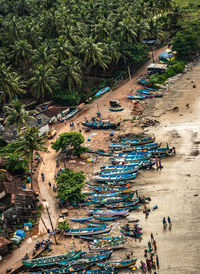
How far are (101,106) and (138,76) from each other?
1595cm

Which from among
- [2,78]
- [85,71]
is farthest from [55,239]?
[85,71]

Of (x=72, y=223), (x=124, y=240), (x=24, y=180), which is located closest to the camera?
(x=124, y=240)

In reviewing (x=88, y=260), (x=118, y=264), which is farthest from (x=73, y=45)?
(x=118, y=264)

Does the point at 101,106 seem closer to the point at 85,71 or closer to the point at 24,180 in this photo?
the point at 85,71

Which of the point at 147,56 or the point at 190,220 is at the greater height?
the point at 147,56

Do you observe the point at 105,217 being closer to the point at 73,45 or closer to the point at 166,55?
the point at 73,45

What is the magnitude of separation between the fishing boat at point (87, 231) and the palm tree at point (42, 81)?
125 feet

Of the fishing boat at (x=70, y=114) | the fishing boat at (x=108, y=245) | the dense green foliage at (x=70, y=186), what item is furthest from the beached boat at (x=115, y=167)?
the fishing boat at (x=70, y=114)

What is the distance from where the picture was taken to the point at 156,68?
304ft

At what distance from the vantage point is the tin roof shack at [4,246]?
47.1 meters

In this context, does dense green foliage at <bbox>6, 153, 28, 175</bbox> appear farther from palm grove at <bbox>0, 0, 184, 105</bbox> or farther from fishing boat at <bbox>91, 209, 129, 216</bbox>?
palm grove at <bbox>0, 0, 184, 105</bbox>

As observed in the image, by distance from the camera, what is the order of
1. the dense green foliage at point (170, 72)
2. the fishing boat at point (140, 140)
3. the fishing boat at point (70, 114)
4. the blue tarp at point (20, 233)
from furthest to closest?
1. the dense green foliage at point (170, 72)
2. the fishing boat at point (70, 114)
3. the fishing boat at point (140, 140)
4. the blue tarp at point (20, 233)

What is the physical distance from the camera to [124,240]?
47656 millimetres

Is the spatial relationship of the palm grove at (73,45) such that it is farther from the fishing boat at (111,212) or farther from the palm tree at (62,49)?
the fishing boat at (111,212)
